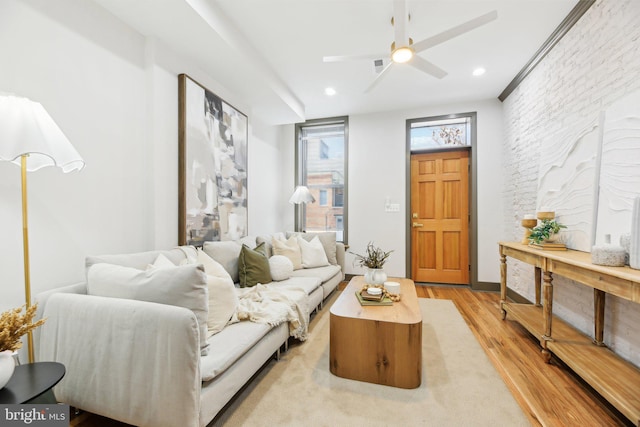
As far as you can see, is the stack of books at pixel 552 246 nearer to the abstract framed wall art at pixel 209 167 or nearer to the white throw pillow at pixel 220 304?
the white throw pillow at pixel 220 304

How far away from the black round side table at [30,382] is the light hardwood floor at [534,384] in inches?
21.7

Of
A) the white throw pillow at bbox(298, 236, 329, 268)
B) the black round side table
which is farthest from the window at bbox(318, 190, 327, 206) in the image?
the black round side table

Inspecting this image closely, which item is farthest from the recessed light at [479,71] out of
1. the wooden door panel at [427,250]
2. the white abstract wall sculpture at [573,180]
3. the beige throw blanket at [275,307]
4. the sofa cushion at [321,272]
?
the beige throw blanket at [275,307]

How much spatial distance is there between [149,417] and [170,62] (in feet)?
8.70

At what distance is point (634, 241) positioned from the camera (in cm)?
150

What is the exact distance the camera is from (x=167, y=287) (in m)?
1.33

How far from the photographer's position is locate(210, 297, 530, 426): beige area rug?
150cm

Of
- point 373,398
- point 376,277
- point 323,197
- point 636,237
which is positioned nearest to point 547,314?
point 636,237

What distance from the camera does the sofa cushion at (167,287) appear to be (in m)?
1.32

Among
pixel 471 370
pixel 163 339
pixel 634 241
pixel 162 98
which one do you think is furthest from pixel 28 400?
pixel 634 241

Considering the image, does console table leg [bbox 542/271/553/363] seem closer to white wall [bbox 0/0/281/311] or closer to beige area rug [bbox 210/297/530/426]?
beige area rug [bbox 210/297/530/426]

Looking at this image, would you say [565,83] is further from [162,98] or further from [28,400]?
[28,400]

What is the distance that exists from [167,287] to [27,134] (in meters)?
0.93

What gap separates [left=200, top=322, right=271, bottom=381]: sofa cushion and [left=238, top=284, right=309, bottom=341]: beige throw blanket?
86 millimetres
